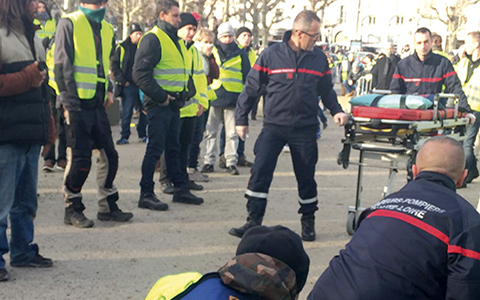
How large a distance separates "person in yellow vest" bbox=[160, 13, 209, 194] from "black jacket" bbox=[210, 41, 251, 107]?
0.79 m

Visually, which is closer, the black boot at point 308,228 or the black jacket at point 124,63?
the black boot at point 308,228

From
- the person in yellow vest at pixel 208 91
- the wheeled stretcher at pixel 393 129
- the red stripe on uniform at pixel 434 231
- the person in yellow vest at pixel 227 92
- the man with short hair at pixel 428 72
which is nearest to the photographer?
the red stripe on uniform at pixel 434 231

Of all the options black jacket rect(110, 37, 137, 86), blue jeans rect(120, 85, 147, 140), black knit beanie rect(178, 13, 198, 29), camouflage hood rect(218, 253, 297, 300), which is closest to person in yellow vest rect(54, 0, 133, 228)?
black knit beanie rect(178, 13, 198, 29)

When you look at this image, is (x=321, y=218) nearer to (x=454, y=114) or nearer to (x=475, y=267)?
(x=454, y=114)

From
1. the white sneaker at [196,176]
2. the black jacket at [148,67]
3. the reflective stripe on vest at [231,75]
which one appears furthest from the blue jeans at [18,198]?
the reflective stripe on vest at [231,75]

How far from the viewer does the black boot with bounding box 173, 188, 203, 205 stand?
7348mm

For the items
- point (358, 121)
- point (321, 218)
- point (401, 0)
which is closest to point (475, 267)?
point (358, 121)

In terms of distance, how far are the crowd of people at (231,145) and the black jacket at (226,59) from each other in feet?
0.05

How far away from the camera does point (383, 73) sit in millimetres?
13867

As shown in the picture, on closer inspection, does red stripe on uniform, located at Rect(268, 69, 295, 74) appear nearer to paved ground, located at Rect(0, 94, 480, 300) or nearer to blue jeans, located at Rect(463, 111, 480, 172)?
paved ground, located at Rect(0, 94, 480, 300)

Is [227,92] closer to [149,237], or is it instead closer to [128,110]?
[128,110]

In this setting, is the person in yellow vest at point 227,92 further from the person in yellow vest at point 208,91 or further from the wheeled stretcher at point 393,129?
the wheeled stretcher at point 393,129

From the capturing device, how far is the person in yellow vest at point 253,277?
227 centimetres

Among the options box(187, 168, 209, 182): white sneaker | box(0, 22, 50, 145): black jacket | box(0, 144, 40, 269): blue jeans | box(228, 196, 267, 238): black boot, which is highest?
box(0, 22, 50, 145): black jacket
